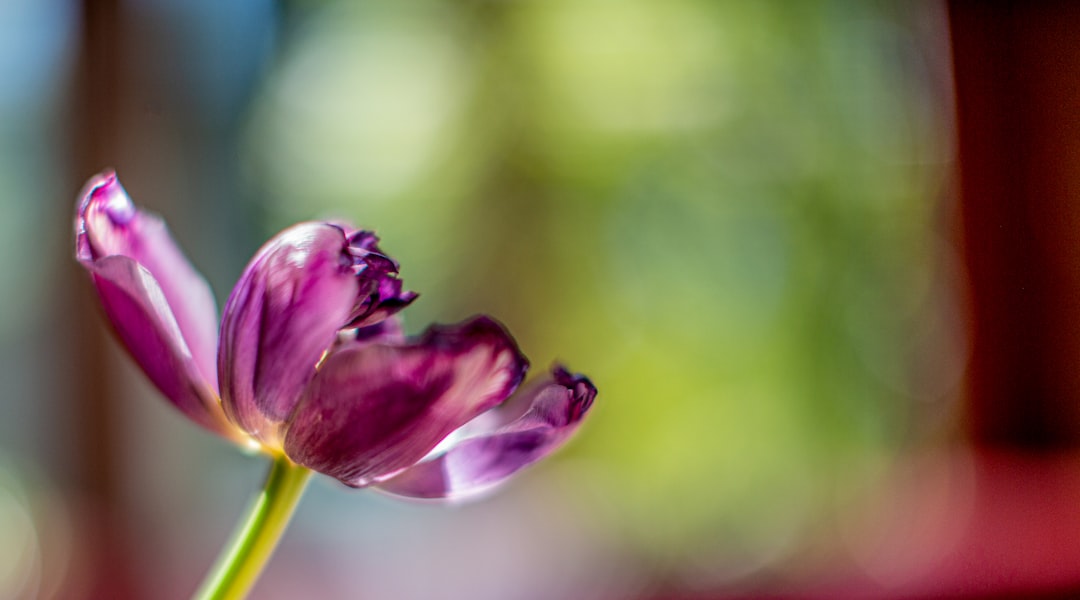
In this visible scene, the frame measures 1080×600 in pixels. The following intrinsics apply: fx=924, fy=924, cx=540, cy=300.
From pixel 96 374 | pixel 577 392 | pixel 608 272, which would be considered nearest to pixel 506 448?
pixel 577 392

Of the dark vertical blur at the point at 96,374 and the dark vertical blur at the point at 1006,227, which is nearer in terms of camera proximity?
the dark vertical blur at the point at 1006,227

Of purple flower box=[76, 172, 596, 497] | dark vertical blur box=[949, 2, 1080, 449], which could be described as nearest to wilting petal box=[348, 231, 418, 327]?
purple flower box=[76, 172, 596, 497]

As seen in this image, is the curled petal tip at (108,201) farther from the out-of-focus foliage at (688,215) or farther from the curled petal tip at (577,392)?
the out-of-focus foliage at (688,215)

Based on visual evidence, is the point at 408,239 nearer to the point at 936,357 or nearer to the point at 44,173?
the point at 44,173

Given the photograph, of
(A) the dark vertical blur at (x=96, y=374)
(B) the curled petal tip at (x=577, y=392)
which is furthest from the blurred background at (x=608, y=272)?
(B) the curled petal tip at (x=577, y=392)

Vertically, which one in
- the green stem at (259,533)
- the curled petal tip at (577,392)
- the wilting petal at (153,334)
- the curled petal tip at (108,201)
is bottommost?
the green stem at (259,533)

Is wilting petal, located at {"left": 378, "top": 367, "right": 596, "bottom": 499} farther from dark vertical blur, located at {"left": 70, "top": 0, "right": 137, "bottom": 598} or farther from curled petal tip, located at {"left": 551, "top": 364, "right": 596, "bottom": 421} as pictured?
dark vertical blur, located at {"left": 70, "top": 0, "right": 137, "bottom": 598}

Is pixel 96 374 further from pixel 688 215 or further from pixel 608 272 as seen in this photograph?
pixel 688 215

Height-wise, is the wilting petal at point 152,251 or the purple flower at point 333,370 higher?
the wilting petal at point 152,251
